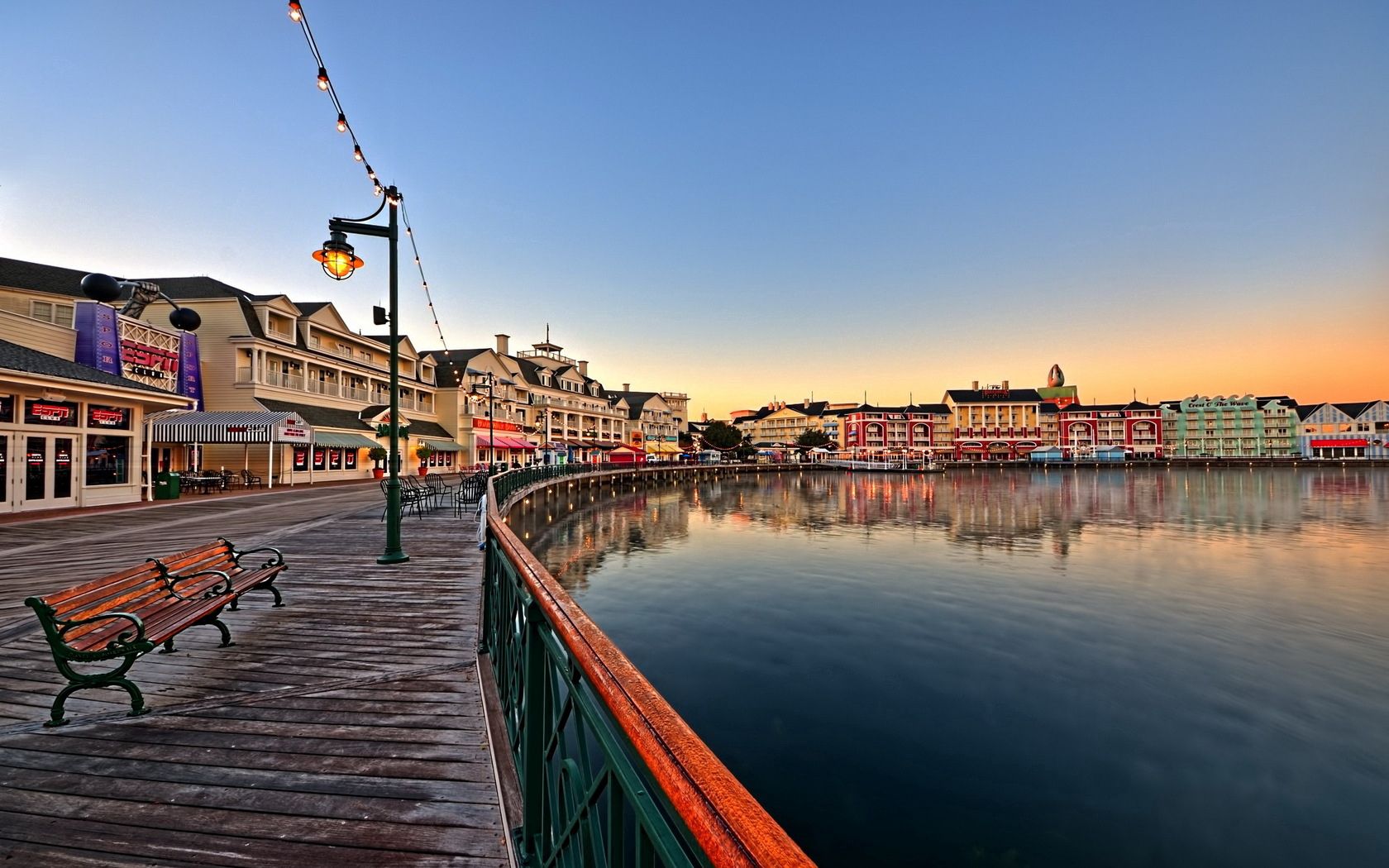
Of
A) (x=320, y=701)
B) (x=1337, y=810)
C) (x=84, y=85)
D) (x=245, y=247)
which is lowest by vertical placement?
(x=1337, y=810)

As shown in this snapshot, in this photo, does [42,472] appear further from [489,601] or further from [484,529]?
[489,601]

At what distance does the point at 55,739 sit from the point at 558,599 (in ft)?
12.7

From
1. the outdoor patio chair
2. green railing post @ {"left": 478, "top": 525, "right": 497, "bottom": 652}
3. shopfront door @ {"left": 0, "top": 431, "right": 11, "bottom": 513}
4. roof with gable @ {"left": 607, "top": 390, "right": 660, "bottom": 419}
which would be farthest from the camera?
roof with gable @ {"left": 607, "top": 390, "right": 660, "bottom": 419}

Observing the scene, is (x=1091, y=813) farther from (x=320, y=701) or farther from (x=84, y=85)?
(x=84, y=85)

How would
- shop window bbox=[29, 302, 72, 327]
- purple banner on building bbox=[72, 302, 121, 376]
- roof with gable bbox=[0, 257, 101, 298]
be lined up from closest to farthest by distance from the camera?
purple banner on building bbox=[72, 302, 121, 376] → shop window bbox=[29, 302, 72, 327] → roof with gable bbox=[0, 257, 101, 298]

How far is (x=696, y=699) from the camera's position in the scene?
9.78 meters

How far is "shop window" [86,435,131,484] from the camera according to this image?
1703 centimetres

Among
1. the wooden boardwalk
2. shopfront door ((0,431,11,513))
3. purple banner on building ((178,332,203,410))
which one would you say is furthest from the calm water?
purple banner on building ((178,332,203,410))

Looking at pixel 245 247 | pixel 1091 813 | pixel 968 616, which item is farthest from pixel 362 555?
pixel 245 247

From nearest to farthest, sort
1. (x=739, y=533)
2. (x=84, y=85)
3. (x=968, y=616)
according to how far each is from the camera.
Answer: (x=968, y=616) < (x=84, y=85) < (x=739, y=533)

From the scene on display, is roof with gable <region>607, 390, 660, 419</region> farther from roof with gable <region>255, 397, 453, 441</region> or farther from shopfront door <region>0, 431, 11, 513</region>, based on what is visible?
shopfront door <region>0, 431, 11, 513</region>

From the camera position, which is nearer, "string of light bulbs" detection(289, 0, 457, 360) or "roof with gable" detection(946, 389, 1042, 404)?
"string of light bulbs" detection(289, 0, 457, 360)

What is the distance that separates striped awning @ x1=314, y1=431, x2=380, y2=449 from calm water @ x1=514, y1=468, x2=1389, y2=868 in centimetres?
1452

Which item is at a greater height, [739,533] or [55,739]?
[55,739]
